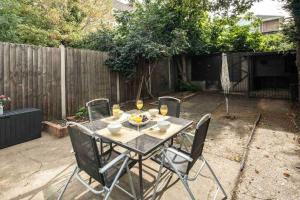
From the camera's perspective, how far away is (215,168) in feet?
9.77

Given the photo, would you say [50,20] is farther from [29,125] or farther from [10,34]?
[29,125]

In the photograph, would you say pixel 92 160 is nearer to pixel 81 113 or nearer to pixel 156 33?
pixel 81 113

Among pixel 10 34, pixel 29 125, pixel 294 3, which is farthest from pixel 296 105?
pixel 10 34

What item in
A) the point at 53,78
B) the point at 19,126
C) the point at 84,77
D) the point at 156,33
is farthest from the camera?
the point at 156,33

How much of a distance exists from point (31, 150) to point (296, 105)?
844cm

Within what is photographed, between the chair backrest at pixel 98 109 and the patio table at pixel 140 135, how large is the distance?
572 mm

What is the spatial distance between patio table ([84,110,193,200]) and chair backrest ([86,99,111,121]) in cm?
57

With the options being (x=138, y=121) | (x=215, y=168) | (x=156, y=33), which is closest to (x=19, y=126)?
(x=138, y=121)

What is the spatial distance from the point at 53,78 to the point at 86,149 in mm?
3740

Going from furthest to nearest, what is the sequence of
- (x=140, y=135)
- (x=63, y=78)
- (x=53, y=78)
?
1. (x=63, y=78)
2. (x=53, y=78)
3. (x=140, y=135)

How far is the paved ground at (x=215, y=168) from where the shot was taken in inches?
94.2

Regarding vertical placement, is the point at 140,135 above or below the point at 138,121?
below

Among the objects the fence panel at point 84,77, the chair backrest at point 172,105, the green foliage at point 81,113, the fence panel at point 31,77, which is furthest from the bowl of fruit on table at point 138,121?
the fence panel at point 84,77

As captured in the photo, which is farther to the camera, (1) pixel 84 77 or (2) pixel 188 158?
(1) pixel 84 77
